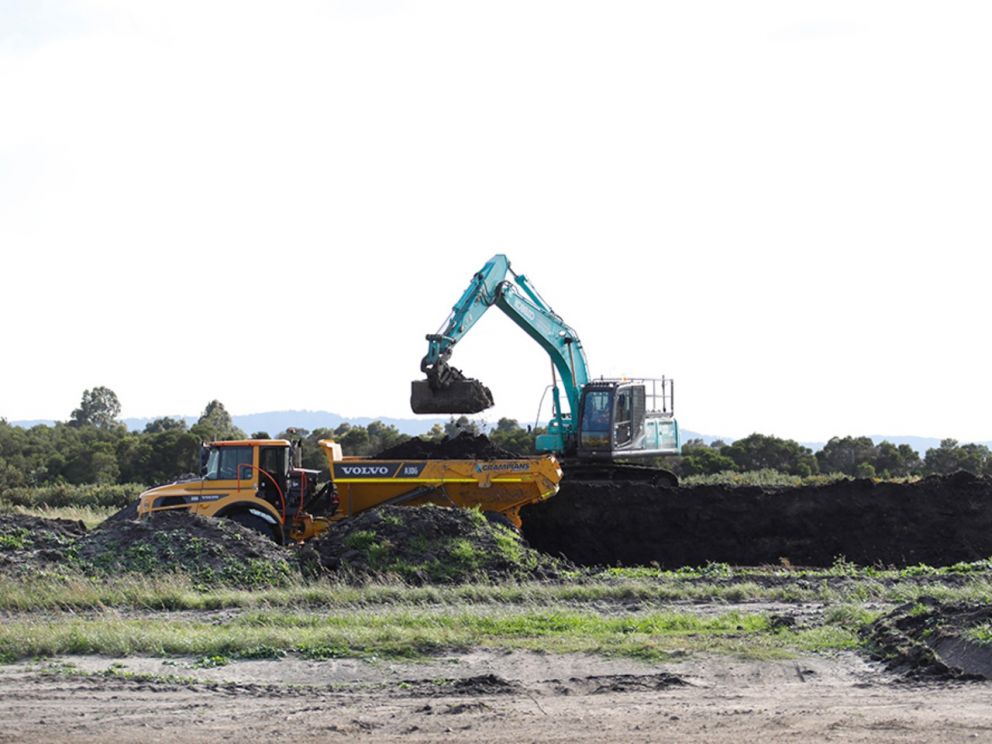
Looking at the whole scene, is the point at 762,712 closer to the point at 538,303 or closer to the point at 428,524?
the point at 428,524

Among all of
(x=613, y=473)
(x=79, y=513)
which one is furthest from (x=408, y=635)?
(x=79, y=513)

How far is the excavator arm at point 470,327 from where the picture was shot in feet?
86.2

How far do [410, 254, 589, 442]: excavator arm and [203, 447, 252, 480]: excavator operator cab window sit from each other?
17.6 ft

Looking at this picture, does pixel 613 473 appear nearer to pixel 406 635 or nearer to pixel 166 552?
pixel 166 552

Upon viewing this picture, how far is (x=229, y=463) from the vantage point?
846 inches

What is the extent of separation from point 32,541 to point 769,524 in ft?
40.4

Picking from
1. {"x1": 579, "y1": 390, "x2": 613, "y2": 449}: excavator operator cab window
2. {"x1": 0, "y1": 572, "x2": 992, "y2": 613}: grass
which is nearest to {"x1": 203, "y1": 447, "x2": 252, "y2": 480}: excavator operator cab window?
{"x1": 0, "y1": 572, "x2": 992, "y2": 613}: grass

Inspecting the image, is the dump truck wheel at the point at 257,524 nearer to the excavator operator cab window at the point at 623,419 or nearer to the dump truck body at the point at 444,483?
the dump truck body at the point at 444,483

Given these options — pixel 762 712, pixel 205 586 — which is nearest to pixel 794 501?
pixel 205 586

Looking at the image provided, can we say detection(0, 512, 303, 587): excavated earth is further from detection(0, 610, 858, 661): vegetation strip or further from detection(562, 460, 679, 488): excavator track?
detection(562, 460, 679, 488): excavator track

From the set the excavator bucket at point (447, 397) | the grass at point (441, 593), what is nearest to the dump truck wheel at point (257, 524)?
the grass at point (441, 593)

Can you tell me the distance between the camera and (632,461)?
30.0 meters

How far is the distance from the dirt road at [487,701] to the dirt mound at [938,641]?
0.26m

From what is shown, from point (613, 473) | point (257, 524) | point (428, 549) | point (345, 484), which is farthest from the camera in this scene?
point (613, 473)
